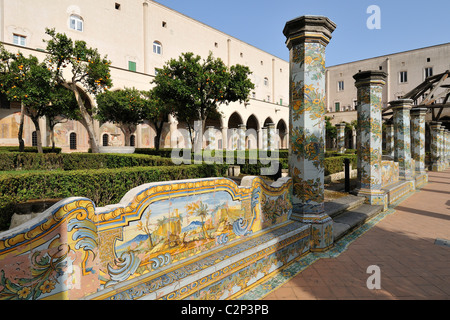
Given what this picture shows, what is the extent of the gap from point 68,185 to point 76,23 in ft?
82.4

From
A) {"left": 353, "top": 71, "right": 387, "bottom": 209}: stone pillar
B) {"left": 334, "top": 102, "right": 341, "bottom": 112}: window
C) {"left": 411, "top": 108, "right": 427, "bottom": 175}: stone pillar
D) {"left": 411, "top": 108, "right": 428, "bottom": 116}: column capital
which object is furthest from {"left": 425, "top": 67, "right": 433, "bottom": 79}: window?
{"left": 353, "top": 71, "right": 387, "bottom": 209}: stone pillar

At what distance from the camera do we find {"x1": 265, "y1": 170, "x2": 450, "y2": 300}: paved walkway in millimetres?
2754

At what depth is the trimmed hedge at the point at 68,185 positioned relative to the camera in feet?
15.0

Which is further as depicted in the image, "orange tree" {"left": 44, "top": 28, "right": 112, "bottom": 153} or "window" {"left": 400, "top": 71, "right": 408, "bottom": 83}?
"window" {"left": 400, "top": 71, "right": 408, "bottom": 83}

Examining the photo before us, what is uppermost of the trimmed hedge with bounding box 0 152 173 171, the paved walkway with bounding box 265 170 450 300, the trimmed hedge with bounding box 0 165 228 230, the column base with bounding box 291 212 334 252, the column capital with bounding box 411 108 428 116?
the column capital with bounding box 411 108 428 116

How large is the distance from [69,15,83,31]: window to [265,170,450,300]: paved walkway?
94.2 ft

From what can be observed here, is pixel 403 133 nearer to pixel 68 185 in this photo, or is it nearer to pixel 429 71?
pixel 68 185

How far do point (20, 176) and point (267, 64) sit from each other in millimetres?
43153

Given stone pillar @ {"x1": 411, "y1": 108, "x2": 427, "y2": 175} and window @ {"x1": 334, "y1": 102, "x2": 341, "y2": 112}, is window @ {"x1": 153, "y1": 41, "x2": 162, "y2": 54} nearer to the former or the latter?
stone pillar @ {"x1": 411, "y1": 108, "x2": 427, "y2": 175}

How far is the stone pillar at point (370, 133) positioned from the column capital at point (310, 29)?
10.2ft

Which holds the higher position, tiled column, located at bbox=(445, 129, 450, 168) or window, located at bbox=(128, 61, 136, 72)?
window, located at bbox=(128, 61, 136, 72)

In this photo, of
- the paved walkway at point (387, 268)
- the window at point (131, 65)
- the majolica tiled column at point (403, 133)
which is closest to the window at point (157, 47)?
the window at point (131, 65)
